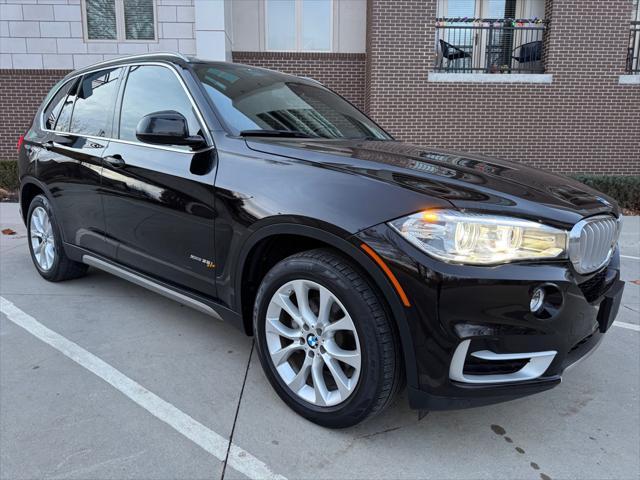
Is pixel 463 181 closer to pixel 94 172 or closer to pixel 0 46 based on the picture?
pixel 94 172

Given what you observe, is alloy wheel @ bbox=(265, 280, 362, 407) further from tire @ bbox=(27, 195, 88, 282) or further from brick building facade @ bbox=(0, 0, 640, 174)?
brick building facade @ bbox=(0, 0, 640, 174)

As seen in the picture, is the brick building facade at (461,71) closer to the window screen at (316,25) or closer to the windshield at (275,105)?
the window screen at (316,25)

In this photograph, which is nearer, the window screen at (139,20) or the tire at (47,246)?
the tire at (47,246)

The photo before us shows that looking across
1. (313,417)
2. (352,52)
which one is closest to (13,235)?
(313,417)

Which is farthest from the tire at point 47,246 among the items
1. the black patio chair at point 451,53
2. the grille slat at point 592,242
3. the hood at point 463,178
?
the black patio chair at point 451,53

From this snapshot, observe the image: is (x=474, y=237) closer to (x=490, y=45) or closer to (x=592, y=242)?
(x=592, y=242)

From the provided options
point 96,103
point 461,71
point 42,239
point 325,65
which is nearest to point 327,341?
point 96,103

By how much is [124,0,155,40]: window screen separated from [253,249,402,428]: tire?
1013 cm

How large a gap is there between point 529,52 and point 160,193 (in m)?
10.6

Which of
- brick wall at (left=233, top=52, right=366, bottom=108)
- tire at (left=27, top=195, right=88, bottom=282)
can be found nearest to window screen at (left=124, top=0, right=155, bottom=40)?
brick wall at (left=233, top=52, right=366, bottom=108)

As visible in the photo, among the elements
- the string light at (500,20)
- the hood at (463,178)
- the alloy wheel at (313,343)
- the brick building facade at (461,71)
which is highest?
the string light at (500,20)

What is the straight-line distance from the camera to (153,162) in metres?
3.12

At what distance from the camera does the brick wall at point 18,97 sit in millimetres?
11055

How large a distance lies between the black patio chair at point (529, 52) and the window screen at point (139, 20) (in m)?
8.02
